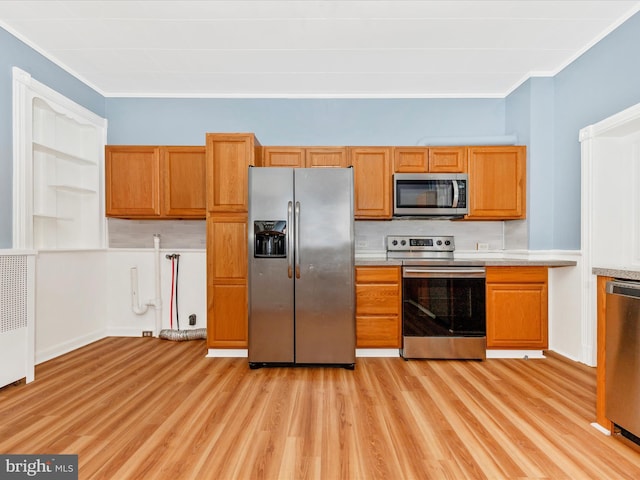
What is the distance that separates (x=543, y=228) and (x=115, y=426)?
3931mm

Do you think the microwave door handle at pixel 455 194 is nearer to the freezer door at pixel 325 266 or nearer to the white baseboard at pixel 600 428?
the freezer door at pixel 325 266

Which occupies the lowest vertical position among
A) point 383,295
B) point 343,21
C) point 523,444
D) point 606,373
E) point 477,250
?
point 523,444

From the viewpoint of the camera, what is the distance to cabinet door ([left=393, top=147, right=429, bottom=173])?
3.66 meters

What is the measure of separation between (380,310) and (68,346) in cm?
309

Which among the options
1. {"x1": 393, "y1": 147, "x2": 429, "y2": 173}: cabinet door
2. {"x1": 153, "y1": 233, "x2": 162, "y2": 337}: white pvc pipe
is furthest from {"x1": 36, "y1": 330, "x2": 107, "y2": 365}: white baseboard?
{"x1": 393, "y1": 147, "x2": 429, "y2": 173}: cabinet door

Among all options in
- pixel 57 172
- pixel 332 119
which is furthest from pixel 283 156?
pixel 57 172

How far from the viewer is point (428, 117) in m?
4.04

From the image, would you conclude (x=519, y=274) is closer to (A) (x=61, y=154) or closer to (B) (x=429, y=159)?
(B) (x=429, y=159)

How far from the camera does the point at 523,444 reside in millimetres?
1901

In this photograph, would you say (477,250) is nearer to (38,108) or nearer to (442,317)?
(442,317)

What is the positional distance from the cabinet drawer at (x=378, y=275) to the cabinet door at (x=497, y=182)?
1114 millimetres

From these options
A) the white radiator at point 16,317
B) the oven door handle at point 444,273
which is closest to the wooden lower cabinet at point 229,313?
the white radiator at point 16,317

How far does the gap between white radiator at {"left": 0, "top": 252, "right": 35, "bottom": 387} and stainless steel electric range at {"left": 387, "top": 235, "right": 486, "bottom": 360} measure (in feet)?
10.2

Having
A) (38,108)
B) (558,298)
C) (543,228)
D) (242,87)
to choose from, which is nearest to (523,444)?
(558,298)
